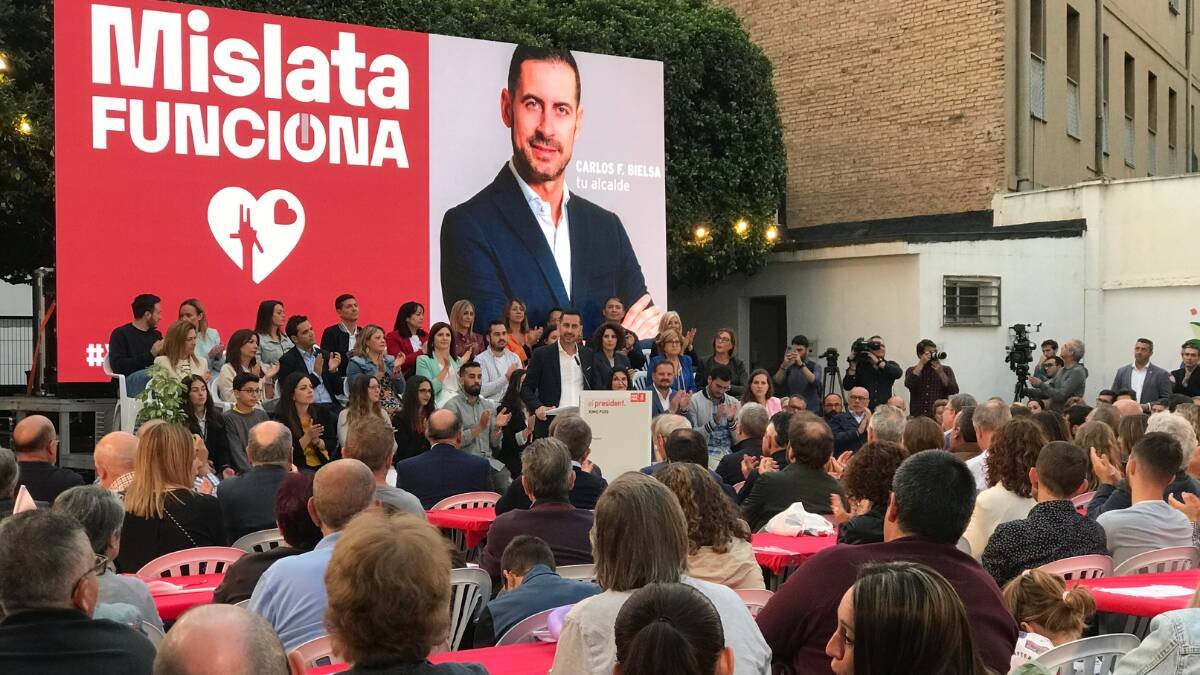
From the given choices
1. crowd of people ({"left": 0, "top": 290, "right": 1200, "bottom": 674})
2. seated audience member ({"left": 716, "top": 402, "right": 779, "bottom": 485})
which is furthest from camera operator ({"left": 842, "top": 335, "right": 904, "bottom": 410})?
seated audience member ({"left": 716, "top": 402, "right": 779, "bottom": 485})

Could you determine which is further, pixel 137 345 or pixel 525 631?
pixel 137 345

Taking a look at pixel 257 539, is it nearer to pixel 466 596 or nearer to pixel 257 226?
pixel 466 596

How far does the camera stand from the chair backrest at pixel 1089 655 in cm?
332

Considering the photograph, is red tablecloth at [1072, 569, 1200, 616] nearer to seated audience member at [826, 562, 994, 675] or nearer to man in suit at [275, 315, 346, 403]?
seated audience member at [826, 562, 994, 675]

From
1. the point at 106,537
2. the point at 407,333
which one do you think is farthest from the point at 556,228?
the point at 106,537

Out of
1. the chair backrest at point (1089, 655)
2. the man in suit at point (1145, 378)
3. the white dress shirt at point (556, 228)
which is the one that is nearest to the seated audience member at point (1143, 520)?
the chair backrest at point (1089, 655)

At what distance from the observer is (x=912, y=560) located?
3326 millimetres

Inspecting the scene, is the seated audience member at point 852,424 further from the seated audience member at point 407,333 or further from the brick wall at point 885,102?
the brick wall at point 885,102

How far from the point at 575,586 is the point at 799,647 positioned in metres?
0.97

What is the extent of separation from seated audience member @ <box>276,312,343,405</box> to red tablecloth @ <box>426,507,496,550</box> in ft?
11.3

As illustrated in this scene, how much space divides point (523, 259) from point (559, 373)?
3531mm

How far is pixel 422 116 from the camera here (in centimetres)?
1345

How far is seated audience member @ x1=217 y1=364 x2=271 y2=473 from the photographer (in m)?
8.70

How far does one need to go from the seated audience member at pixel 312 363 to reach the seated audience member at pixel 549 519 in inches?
203
